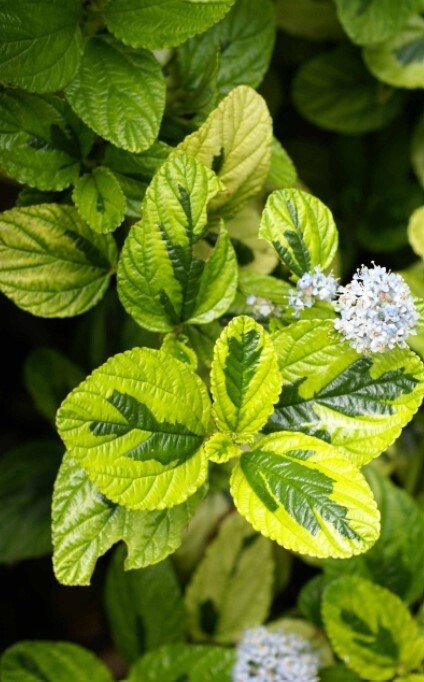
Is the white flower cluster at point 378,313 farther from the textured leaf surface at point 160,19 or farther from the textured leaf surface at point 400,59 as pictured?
the textured leaf surface at point 400,59

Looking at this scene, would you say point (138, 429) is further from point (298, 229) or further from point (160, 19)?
point (160, 19)

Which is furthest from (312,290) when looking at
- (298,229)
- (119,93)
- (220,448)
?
(119,93)

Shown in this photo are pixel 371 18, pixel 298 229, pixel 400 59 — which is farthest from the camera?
pixel 400 59

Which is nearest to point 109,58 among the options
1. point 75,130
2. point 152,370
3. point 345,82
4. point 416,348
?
point 75,130

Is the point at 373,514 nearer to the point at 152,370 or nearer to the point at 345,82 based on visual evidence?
the point at 152,370

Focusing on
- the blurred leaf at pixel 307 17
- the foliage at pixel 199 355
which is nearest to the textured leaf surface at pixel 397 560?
the foliage at pixel 199 355

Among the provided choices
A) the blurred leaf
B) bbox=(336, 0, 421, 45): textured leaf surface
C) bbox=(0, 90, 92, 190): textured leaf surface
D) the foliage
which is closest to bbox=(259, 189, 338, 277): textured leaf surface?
the foliage

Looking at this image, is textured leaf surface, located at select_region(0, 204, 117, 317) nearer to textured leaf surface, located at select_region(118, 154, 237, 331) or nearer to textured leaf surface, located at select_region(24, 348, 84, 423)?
textured leaf surface, located at select_region(118, 154, 237, 331)
